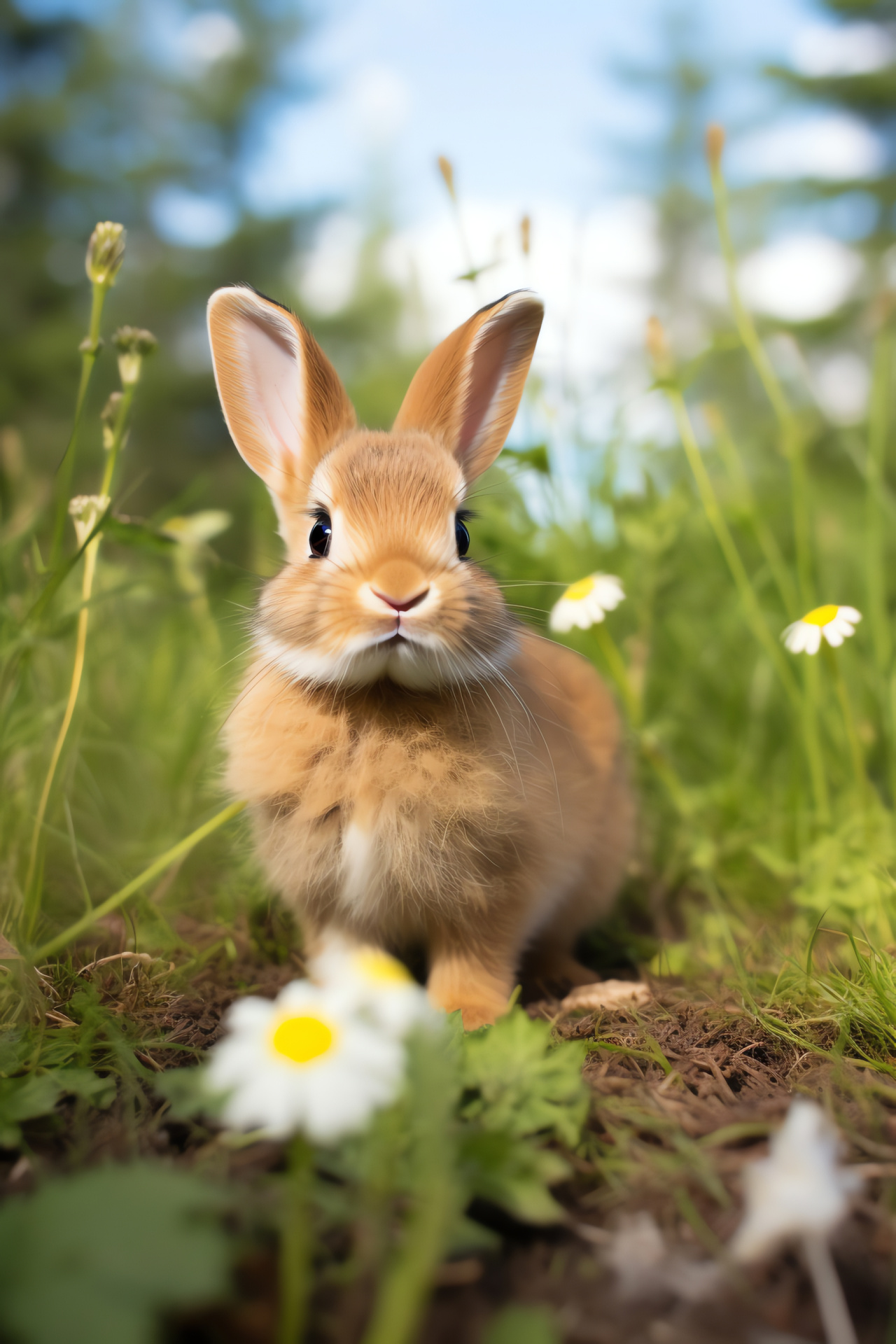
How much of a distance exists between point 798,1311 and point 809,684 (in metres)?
2.17

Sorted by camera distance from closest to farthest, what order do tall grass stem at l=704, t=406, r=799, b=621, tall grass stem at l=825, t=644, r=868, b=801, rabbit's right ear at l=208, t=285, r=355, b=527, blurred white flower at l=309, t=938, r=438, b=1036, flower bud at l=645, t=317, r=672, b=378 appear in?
blurred white flower at l=309, t=938, r=438, b=1036 < rabbit's right ear at l=208, t=285, r=355, b=527 < tall grass stem at l=825, t=644, r=868, b=801 < flower bud at l=645, t=317, r=672, b=378 < tall grass stem at l=704, t=406, r=799, b=621

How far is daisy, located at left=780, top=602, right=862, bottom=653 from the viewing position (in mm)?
2551

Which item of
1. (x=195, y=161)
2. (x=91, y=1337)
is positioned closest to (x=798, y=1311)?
(x=91, y=1337)

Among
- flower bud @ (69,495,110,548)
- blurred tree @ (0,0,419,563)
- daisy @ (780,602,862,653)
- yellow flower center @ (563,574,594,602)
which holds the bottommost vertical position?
daisy @ (780,602,862,653)

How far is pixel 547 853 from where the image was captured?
241cm

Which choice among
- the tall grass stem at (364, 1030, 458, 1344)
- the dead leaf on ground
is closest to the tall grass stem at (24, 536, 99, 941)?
the tall grass stem at (364, 1030, 458, 1344)

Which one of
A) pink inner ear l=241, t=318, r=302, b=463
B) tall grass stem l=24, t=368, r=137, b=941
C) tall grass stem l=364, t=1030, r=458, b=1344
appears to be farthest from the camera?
pink inner ear l=241, t=318, r=302, b=463

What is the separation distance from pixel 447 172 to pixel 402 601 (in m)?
1.85

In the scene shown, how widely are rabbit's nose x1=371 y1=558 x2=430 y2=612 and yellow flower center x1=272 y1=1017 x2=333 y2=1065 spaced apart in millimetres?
900

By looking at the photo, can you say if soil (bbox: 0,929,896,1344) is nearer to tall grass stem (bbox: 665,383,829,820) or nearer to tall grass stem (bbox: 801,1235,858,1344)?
tall grass stem (bbox: 801,1235,858,1344)

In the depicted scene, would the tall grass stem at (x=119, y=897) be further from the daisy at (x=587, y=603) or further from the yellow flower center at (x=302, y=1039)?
the daisy at (x=587, y=603)

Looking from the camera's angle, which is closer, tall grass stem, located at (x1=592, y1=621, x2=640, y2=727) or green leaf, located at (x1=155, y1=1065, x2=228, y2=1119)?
green leaf, located at (x1=155, y1=1065, x2=228, y2=1119)

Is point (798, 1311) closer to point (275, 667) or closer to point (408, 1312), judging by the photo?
point (408, 1312)

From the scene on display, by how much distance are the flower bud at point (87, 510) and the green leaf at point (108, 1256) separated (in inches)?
57.7
